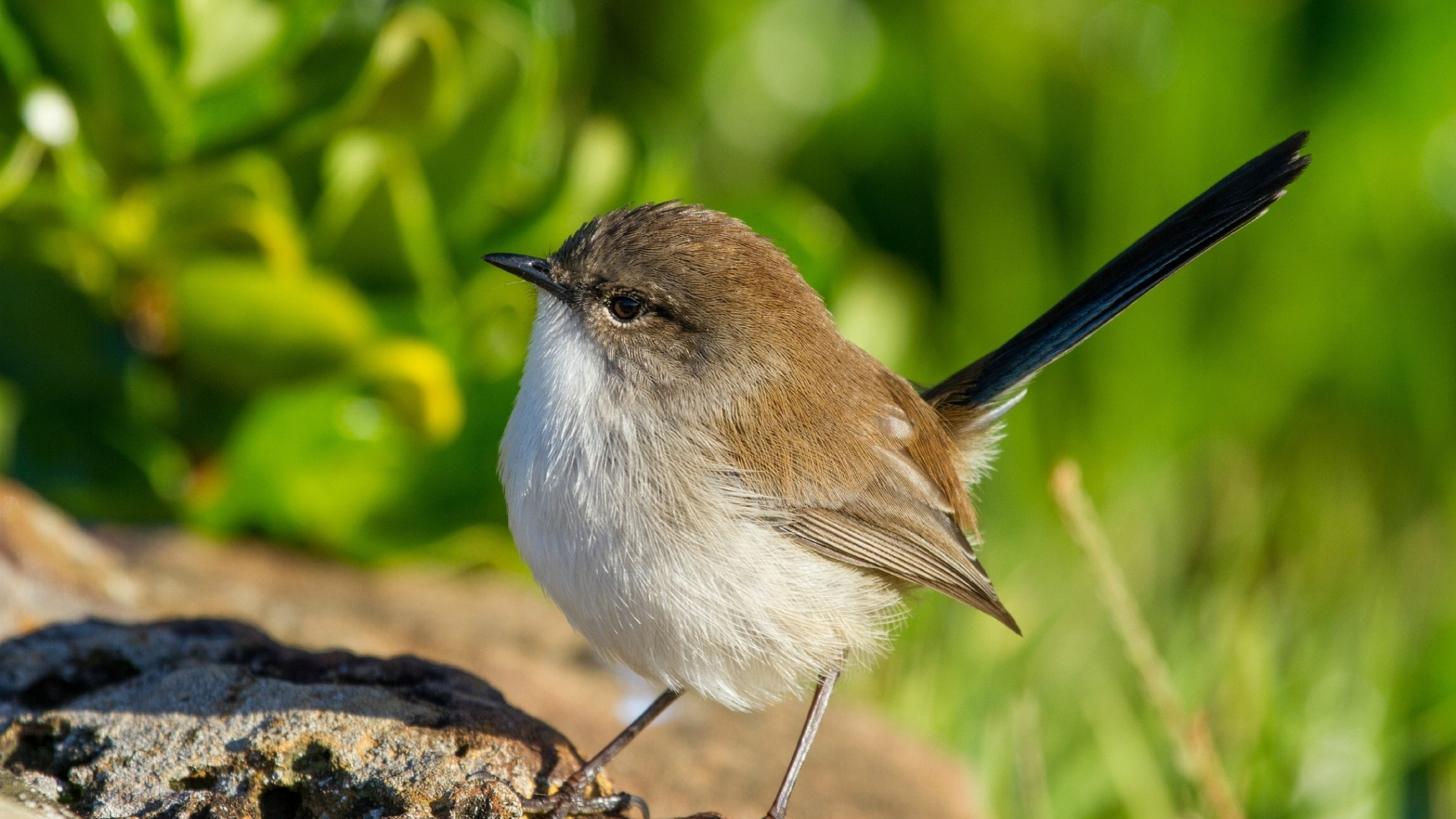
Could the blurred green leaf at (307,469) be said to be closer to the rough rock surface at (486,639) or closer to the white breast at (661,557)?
the rough rock surface at (486,639)

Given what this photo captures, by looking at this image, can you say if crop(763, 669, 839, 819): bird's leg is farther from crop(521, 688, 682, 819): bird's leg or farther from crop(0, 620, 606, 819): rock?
crop(0, 620, 606, 819): rock

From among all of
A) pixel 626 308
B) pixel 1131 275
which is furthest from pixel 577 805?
pixel 1131 275

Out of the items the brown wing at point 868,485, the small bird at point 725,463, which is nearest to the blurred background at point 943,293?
the brown wing at point 868,485

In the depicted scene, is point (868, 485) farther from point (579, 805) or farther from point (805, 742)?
point (579, 805)

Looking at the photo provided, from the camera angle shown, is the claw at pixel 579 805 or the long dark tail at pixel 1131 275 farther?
the long dark tail at pixel 1131 275

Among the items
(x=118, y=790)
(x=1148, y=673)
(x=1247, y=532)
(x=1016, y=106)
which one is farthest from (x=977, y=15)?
(x=118, y=790)

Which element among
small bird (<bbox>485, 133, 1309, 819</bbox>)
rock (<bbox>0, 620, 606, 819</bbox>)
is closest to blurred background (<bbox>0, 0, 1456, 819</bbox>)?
small bird (<bbox>485, 133, 1309, 819</bbox>)
